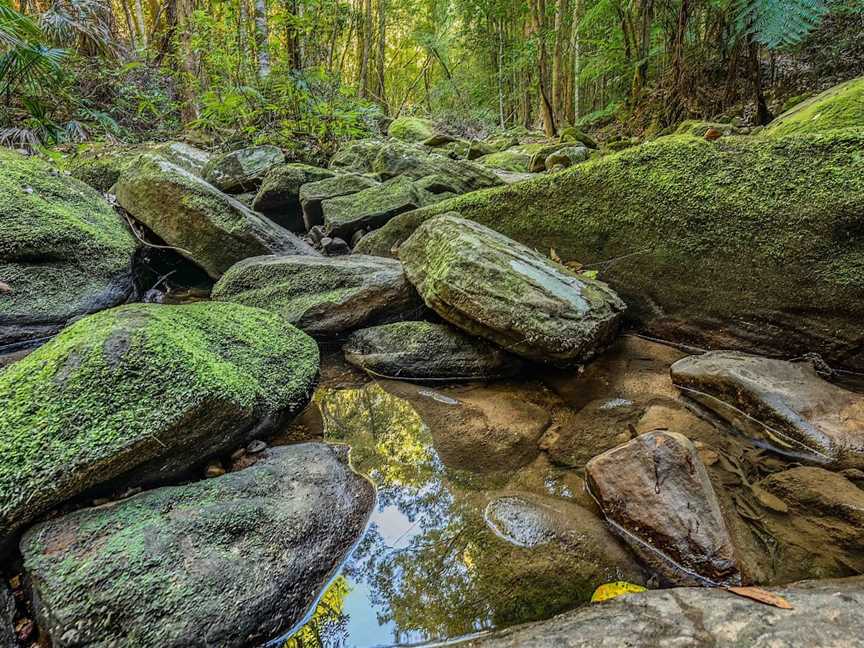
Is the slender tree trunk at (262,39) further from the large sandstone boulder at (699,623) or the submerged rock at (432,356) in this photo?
the large sandstone boulder at (699,623)

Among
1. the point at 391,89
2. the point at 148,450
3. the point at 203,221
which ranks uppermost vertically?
the point at 391,89

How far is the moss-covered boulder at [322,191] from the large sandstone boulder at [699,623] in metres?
4.83

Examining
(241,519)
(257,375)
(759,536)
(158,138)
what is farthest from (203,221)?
(158,138)

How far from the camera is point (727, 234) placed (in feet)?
9.77

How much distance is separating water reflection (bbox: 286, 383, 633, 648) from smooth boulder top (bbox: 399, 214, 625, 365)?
92cm

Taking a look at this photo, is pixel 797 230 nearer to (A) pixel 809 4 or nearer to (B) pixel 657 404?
(B) pixel 657 404

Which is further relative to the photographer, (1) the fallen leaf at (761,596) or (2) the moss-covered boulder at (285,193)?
(2) the moss-covered boulder at (285,193)

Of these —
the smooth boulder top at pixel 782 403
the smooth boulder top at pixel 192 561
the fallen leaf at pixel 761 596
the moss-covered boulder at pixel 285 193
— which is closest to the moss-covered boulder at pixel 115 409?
the smooth boulder top at pixel 192 561

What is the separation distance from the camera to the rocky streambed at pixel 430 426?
4.66 ft

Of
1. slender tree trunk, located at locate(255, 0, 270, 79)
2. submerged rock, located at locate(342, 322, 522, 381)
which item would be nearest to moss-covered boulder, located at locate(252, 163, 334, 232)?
slender tree trunk, located at locate(255, 0, 270, 79)

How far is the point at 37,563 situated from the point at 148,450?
43 cm

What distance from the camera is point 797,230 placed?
108 inches

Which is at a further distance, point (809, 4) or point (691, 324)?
point (809, 4)

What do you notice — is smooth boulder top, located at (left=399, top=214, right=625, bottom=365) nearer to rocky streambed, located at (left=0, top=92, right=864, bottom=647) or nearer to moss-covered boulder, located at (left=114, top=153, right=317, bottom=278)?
rocky streambed, located at (left=0, top=92, right=864, bottom=647)
